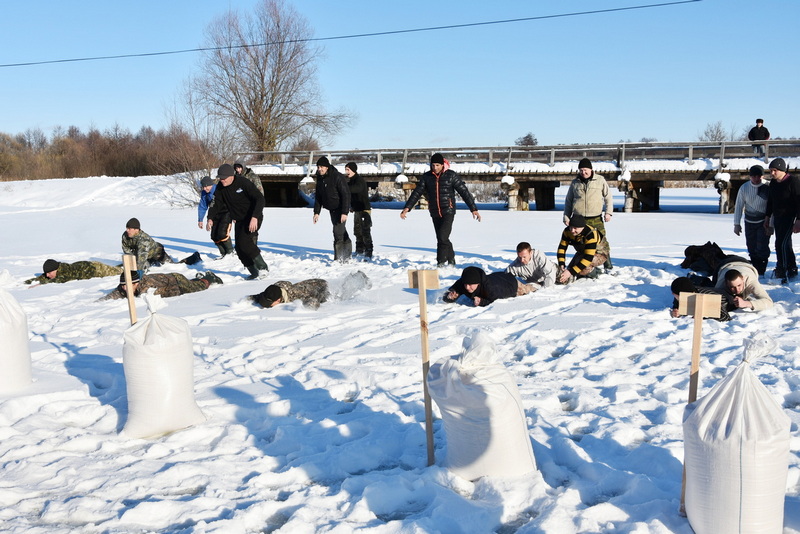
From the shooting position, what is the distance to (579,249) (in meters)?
8.13

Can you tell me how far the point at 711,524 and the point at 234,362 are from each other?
3775 millimetres

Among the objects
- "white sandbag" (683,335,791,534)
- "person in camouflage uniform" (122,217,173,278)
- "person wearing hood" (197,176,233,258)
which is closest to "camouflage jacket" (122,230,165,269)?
"person in camouflage uniform" (122,217,173,278)

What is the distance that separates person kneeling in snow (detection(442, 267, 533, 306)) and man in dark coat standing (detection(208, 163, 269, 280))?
10.1 ft

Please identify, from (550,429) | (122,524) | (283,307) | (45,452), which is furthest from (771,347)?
(283,307)

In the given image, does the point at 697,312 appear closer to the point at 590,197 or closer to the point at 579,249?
the point at 579,249

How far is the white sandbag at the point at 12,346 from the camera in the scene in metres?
4.39

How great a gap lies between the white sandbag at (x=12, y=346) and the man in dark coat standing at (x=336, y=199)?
5.88 metres

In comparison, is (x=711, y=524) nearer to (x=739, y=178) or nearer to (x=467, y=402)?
(x=467, y=402)

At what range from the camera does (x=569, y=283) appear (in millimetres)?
8000

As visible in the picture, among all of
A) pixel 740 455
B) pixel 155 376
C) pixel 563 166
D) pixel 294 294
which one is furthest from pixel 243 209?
pixel 563 166

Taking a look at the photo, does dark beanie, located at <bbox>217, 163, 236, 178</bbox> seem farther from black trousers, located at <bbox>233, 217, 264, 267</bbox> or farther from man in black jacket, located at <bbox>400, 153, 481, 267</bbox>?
man in black jacket, located at <bbox>400, 153, 481, 267</bbox>

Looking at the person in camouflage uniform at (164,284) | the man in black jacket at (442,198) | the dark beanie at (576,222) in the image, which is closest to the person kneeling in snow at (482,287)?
the dark beanie at (576,222)

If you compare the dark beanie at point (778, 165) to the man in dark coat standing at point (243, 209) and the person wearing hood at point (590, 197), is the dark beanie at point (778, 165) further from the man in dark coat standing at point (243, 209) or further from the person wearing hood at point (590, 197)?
the man in dark coat standing at point (243, 209)

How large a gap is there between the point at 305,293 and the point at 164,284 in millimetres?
1922
